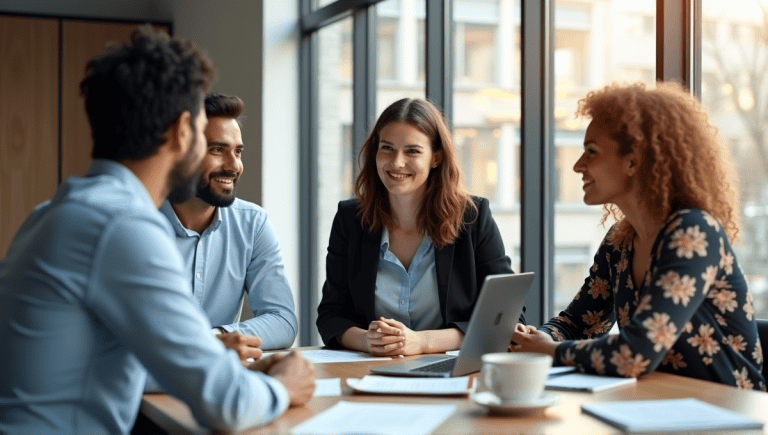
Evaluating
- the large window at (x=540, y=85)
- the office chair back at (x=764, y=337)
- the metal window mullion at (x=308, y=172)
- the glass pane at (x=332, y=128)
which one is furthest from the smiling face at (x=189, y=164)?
the metal window mullion at (x=308, y=172)

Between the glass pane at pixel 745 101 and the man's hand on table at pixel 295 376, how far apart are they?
1433mm

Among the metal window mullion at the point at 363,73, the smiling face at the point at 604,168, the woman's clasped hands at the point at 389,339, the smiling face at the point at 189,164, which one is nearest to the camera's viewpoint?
the smiling face at the point at 189,164

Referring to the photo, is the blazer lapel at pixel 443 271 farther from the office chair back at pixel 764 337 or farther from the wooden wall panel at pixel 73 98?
the wooden wall panel at pixel 73 98

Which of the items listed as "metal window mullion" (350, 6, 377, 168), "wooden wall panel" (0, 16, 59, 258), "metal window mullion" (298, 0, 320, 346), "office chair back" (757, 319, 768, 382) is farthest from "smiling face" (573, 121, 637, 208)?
"wooden wall panel" (0, 16, 59, 258)

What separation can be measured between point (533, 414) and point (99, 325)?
0.74 metres

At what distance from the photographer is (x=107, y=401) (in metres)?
1.23

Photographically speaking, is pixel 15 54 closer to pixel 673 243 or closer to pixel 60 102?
pixel 60 102

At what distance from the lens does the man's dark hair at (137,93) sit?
127 centimetres

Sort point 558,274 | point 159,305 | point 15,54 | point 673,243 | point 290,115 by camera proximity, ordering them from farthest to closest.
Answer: point 15,54, point 290,115, point 558,274, point 673,243, point 159,305

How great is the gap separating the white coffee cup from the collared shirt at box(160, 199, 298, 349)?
3.61 feet

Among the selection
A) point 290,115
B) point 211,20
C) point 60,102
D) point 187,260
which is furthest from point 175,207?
point 60,102

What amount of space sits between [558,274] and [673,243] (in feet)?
4.34

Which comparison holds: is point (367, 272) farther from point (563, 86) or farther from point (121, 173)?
point (563, 86)

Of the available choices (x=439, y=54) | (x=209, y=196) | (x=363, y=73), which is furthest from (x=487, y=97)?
(x=209, y=196)
